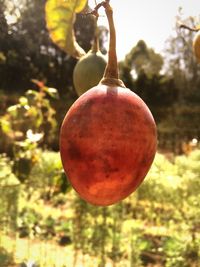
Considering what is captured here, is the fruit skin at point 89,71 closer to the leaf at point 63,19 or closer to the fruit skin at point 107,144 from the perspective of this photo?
the leaf at point 63,19

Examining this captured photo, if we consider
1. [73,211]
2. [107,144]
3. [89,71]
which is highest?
[89,71]

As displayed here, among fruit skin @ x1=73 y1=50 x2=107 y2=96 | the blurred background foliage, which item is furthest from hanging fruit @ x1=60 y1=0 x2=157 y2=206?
the blurred background foliage

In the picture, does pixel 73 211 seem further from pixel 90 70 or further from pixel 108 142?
pixel 108 142

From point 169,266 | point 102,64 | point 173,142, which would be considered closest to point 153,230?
point 169,266

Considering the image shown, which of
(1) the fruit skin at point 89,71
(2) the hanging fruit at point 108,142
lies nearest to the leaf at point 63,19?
(1) the fruit skin at point 89,71

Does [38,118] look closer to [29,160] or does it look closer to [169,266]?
[29,160]

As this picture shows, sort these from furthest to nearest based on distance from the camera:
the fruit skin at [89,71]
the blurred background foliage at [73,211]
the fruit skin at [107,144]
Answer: the blurred background foliage at [73,211] < the fruit skin at [89,71] < the fruit skin at [107,144]

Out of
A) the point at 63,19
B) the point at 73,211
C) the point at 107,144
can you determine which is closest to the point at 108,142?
the point at 107,144

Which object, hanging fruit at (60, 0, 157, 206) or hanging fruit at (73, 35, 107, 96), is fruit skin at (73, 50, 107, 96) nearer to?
hanging fruit at (73, 35, 107, 96)
